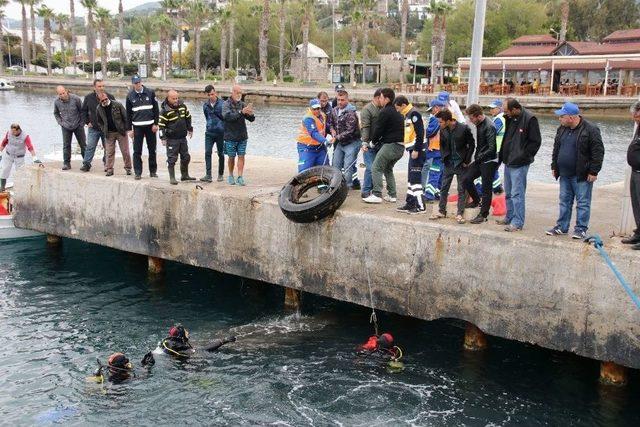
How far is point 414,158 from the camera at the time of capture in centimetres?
1126

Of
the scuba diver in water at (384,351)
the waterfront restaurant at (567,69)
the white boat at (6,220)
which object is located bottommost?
the scuba diver in water at (384,351)

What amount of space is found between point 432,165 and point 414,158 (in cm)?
99

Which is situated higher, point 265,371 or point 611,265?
point 611,265

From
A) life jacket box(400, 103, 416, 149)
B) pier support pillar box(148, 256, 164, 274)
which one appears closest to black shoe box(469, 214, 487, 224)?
life jacket box(400, 103, 416, 149)

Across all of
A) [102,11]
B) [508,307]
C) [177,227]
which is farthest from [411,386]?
[102,11]

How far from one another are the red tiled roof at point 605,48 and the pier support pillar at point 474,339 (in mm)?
55285

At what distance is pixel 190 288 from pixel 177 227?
5.02 feet

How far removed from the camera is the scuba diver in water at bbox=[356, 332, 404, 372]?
10.1 m

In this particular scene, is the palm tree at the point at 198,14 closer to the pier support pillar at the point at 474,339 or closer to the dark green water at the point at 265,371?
the dark green water at the point at 265,371

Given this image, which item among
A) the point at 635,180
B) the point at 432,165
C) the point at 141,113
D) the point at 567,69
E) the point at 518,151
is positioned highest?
the point at 567,69

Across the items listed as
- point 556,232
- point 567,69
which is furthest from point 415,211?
point 567,69

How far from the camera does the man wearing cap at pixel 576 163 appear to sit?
9.09 metres

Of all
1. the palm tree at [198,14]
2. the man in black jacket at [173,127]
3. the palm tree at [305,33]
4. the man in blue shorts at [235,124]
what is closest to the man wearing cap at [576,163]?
the man in blue shorts at [235,124]

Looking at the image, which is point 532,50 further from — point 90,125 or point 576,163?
point 576,163
